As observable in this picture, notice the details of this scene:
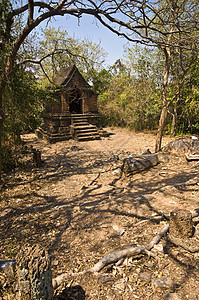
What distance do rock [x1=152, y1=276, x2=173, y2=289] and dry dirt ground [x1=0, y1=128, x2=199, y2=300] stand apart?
0.05ft

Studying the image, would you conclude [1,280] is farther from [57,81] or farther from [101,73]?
[101,73]

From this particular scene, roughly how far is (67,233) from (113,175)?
136 inches

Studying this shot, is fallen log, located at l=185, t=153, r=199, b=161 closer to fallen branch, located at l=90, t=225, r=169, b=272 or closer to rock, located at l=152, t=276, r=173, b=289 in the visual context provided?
fallen branch, located at l=90, t=225, r=169, b=272

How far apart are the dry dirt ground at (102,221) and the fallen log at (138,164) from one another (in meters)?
0.22

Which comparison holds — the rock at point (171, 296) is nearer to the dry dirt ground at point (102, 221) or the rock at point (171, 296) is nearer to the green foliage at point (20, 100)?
the dry dirt ground at point (102, 221)

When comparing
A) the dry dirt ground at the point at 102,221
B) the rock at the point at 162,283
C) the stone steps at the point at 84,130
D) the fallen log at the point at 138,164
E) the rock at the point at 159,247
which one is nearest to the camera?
the rock at the point at 162,283

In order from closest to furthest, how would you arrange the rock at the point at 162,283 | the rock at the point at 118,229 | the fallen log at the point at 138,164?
1. the rock at the point at 162,283
2. the rock at the point at 118,229
3. the fallen log at the point at 138,164

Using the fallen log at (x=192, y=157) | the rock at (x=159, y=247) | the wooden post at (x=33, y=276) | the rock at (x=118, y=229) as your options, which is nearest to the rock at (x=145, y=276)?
the rock at (x=159, y=247)

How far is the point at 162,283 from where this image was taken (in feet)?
7.14

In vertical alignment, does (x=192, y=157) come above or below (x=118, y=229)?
above

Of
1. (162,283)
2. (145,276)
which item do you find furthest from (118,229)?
(162,283)

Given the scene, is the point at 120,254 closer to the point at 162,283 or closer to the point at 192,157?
the point at 162,283

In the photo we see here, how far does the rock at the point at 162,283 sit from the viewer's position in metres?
2.14

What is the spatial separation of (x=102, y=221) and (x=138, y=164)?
2.89 meters
